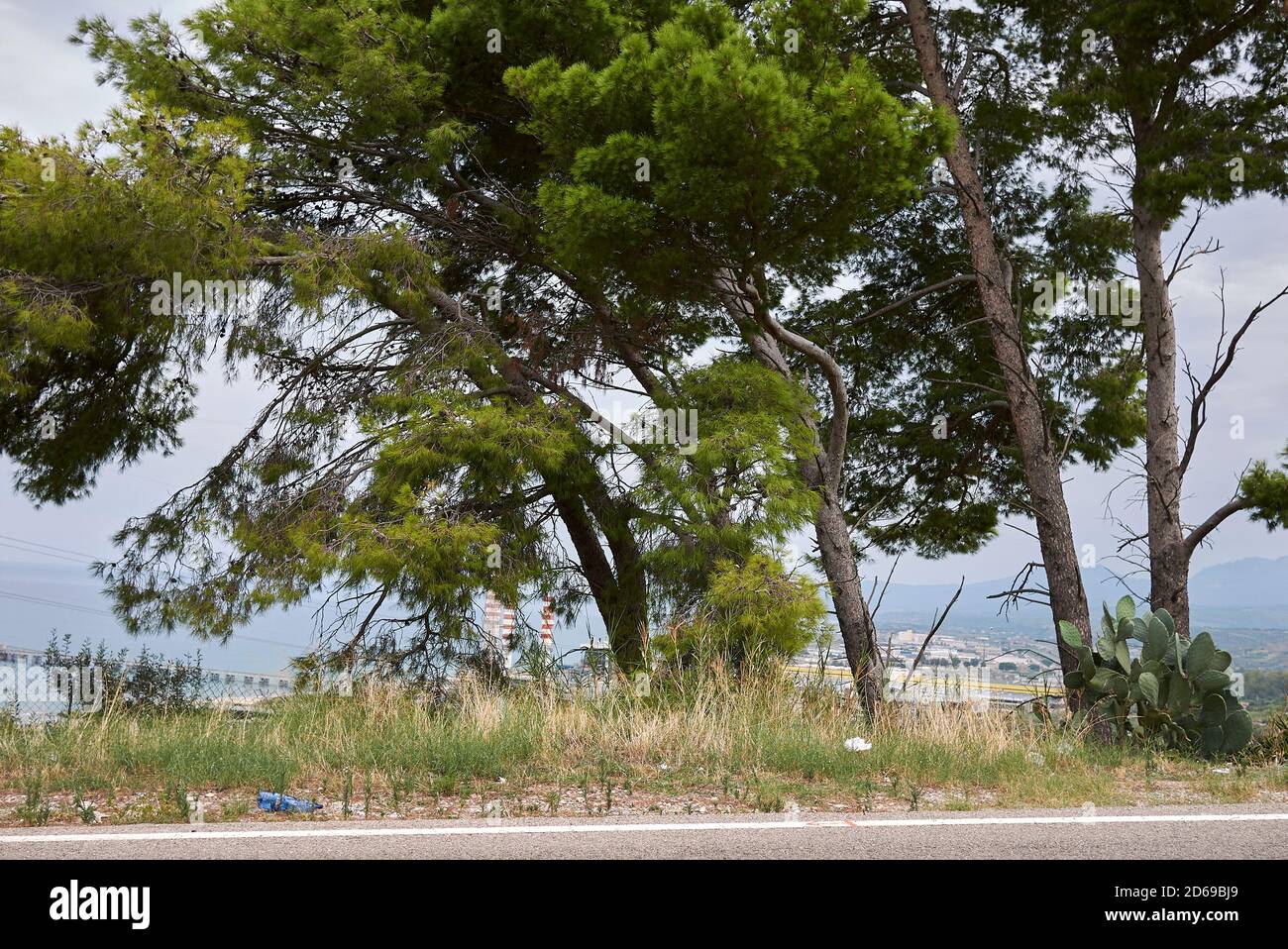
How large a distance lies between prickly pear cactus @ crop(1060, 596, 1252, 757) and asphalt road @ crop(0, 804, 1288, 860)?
4.60 meters

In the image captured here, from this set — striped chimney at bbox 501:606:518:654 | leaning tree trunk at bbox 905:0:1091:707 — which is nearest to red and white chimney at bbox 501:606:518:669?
striped chimney at bbox 501:606:518:654

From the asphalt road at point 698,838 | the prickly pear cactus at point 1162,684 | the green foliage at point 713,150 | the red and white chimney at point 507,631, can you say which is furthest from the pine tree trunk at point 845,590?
the asphalt road at point 698,838

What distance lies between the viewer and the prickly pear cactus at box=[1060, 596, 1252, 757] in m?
11.3

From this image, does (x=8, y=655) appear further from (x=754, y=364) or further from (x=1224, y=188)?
(x=1224, y=188)

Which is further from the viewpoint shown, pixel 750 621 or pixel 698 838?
pixel 750 621

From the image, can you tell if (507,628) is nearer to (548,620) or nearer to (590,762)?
(548,620)

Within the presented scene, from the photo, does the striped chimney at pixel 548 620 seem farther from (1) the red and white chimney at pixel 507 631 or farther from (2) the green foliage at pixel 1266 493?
(2) the green foliage at pixel 1266 493

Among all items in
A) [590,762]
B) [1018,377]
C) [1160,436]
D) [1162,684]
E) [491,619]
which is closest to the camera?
[590,762]

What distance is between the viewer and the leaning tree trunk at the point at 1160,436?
55.6 ft

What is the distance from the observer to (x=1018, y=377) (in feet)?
53.2

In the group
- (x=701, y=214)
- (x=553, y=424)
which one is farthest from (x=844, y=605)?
(x=701, y=214)

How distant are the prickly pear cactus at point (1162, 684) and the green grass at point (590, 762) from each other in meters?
0.55

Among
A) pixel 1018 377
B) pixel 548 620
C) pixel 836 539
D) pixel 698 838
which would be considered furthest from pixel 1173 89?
pixel 698 838

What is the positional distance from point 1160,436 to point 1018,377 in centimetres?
289
